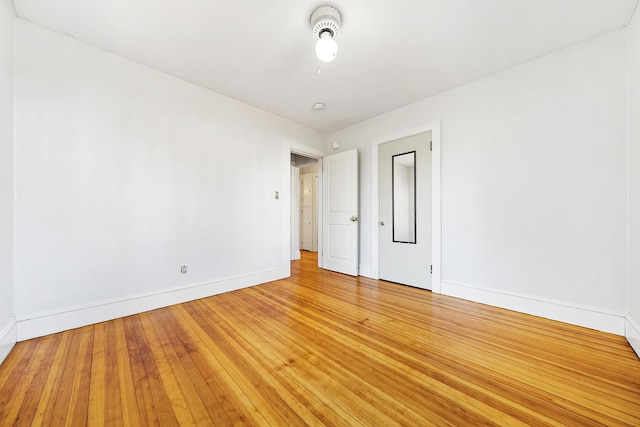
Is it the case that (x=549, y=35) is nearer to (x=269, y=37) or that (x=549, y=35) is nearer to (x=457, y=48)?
(x=457, y=48)

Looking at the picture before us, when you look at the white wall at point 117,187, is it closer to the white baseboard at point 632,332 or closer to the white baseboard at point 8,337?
the white baseboard at point 8,337

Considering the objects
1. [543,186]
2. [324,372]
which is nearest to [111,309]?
[324,372]

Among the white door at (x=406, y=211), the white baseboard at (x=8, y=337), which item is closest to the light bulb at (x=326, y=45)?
the white door at (x=406, y=211)

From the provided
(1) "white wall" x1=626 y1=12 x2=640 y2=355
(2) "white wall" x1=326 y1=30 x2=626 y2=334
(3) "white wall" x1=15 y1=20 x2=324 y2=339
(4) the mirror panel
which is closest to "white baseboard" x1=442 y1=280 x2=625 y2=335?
(2) "white wall" x1=326 y1=30 x2=626 y2=334

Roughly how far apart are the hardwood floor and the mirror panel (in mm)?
1230

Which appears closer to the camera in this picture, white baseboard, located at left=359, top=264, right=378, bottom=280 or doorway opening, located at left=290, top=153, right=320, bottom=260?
white baseboard, located at left=359, top=264, right=378, bottom=280

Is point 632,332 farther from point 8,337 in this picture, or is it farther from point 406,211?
point 8,337

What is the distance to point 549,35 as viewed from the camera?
197 centimetres

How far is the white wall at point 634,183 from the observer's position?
1.68 m

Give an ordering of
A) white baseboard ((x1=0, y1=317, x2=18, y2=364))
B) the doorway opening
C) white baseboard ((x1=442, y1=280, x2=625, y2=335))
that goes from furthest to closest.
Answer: the doorway opening
white baseboard ((x1=442, y1=280, x2=625, y2=335))
white baseboard ((x1=0, y1=317, x2=18, y2=364))

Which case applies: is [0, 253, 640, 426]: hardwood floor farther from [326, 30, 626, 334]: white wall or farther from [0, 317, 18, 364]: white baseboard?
[326, 30, 626, 334]: white wall

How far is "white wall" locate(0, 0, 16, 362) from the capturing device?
1.60m

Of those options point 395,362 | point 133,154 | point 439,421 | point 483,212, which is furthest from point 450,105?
point 133,154

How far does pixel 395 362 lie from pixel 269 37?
274 cm
